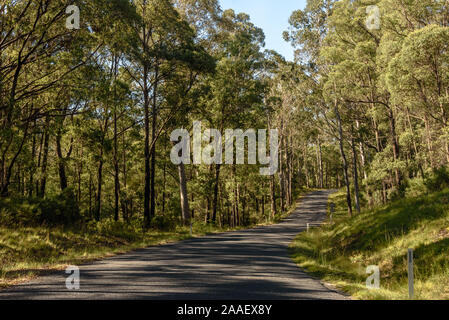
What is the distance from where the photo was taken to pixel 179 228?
74.2ft

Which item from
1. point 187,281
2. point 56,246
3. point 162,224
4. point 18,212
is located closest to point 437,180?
point 187,281

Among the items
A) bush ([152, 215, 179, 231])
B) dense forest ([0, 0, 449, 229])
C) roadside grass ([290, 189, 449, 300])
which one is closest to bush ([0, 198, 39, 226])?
dense forest ([0, 0, 449, 229])

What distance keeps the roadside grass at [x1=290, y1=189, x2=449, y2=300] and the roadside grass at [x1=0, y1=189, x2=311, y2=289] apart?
287 inches

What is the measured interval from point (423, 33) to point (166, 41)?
15103mm

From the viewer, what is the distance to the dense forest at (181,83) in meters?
14.7

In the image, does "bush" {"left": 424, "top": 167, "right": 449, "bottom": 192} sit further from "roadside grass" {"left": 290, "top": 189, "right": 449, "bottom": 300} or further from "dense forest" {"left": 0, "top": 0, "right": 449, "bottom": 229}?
"roadside grass" {"left": 290, "top": 189, "right": 449, "bottom": 300}

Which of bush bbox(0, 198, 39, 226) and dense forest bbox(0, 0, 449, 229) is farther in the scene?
dense forest bbox(0, 0, 449, 229)

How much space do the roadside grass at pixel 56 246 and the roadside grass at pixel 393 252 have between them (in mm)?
7278

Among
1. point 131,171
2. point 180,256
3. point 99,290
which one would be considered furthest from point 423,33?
point 131,171

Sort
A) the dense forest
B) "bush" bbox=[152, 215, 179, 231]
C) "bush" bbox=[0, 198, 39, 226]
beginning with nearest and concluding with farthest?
1. "bush" bbox=[0, 198, 39, 226]
2. the dense forest
3. "bush" bbox=[152, 215, 179, 231]

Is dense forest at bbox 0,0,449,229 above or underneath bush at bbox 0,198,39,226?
above

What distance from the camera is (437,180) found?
56.0ft

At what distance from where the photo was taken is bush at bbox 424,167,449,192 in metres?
16.5

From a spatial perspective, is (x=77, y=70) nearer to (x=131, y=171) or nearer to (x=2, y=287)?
(x=2, y=287)
